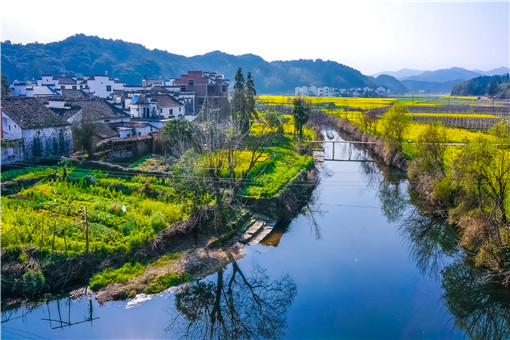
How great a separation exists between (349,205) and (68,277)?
13252 millimetres

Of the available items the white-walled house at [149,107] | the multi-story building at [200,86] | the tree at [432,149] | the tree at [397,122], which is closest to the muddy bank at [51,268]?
the tree at [432,149]

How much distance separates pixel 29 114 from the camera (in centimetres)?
2102

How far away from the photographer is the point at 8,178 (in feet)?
54.7

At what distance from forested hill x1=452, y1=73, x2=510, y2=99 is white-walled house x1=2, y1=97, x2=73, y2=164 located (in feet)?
217

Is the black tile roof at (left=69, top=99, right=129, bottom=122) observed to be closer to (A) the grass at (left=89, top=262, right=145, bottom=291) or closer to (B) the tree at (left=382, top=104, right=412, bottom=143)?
(A) the grass at (left=89, top=262, right=145, bottom=291)

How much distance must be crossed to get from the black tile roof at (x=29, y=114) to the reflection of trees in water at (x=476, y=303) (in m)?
20.1

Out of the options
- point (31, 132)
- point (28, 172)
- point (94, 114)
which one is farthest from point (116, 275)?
point (94, 114)

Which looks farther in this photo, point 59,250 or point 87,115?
point 87,115

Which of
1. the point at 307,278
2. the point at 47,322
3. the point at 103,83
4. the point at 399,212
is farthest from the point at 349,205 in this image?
the point at 103,83

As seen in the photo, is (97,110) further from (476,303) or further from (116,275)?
(476,303)

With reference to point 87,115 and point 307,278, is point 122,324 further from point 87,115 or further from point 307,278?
point 87,115

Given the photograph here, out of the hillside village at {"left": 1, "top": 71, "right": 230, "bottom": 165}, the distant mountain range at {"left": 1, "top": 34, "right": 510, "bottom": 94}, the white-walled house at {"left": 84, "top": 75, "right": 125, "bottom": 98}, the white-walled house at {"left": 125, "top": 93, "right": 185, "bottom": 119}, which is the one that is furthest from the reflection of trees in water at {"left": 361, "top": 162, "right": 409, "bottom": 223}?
the distant mountain range at {"left": 1, "top": 34, "right": 510, "bottom": 94}

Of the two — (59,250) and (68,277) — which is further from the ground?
(59,250)

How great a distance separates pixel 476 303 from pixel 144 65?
253 feet
